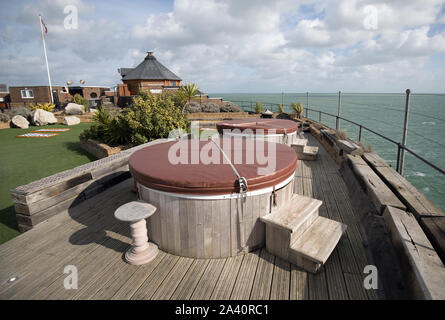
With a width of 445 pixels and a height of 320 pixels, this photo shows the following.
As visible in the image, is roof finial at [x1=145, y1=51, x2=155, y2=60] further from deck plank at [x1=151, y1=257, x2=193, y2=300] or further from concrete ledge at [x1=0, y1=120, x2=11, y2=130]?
deck plank at [x1=151, y1=257, x2=193, y2=300]

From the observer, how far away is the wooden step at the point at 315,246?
99.7 inches

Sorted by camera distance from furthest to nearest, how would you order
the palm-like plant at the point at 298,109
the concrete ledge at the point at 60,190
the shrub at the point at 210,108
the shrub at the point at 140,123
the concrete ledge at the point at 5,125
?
the shrub at the point at 210,108 → the palm-like plant at the point at 298,109 → the concrete ledge at the point at 5,125 → the shrub at the point at 140,123 → the concrete ledge at the point at 60,190

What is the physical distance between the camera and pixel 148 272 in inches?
105

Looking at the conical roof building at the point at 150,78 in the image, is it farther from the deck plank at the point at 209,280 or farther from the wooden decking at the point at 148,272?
the deck plank at the point at 209,280

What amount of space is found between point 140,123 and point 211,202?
5226 millimetres

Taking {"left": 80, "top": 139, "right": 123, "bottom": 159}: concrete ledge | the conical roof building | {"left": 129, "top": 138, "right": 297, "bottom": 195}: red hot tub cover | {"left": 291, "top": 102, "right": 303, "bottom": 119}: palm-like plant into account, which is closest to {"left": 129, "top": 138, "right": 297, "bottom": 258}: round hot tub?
{"left": 129, "top": 138, "right": 297, "bottom": 195}: red hot tub cover

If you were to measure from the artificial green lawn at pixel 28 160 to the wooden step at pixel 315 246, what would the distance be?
3.91 m

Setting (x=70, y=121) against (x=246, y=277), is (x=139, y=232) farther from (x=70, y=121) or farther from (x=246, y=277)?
(x=70, y=121)

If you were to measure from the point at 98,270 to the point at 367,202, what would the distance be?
3.61m

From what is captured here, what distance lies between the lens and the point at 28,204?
135 inches

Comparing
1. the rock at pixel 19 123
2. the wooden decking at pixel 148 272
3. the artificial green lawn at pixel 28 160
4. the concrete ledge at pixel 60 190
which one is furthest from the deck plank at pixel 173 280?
the rock at pixel 19 123

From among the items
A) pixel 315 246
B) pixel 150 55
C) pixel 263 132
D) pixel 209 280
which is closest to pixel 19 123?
pixel 263 132

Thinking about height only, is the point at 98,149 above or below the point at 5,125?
below
